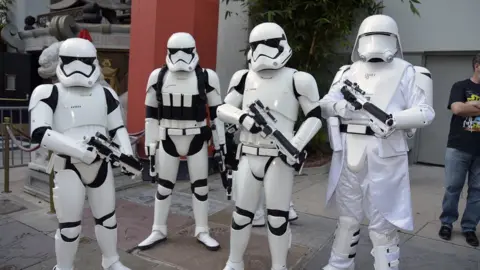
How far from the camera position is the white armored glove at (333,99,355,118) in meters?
2.78

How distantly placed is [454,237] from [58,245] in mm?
3638

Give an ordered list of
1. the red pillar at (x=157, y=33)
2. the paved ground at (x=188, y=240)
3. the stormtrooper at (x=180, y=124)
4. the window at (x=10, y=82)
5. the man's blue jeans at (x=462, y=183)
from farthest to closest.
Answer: the window at (x=10, y=82) < the red pillar at (x=157, y=33) < the man's blue jeans at (x=462, y=183) < the stormtrooper at (x=180, y=124) < the paved ground at (x=188, y=240)

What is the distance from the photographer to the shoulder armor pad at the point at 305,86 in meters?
2.81

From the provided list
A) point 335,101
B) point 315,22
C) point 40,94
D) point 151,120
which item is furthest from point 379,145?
point 315,22

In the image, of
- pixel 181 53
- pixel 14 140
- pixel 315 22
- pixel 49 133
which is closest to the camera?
pixel 49 133

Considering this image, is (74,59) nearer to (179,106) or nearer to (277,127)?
(179,106)

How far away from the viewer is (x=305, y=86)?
2.80m

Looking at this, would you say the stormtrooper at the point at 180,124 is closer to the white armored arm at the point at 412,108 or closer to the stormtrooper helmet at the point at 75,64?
the stormtrooper helmet at the point at 75,64

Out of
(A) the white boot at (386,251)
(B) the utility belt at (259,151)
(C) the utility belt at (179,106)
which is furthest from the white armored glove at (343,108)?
(C) the utility belt at (179,106)

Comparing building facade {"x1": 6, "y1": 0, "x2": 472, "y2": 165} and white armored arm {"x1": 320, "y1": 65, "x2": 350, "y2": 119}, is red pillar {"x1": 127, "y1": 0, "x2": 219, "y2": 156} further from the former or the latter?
white armored arm {"x1": 320, "y1": 65, "x2": 350, "y2": 119}

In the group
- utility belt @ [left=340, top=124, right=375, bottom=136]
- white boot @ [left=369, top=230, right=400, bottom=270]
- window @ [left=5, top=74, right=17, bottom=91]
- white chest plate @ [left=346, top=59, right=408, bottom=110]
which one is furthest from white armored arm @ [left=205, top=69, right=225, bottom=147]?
window @ [left=5, top=74, right=17, bottom=91]

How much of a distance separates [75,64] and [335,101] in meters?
1.81

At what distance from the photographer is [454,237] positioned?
405 cm

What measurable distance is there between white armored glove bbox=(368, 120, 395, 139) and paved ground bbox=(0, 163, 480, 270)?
1.33 meters
